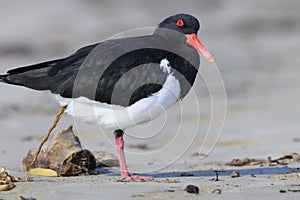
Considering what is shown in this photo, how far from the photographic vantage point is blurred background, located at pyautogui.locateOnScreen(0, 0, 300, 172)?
10.2 metres

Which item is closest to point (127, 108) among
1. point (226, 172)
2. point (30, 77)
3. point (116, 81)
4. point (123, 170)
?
point (116, 81)

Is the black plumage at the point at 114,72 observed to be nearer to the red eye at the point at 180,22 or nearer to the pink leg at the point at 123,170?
the red eye at the point at 180,22

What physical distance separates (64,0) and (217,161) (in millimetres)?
23520

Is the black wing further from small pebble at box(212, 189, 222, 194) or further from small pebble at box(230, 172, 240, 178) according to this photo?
small pebble at box(212, 189, 222, 194)

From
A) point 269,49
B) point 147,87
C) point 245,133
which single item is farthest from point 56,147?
point 269,49

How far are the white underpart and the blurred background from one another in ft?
4.25

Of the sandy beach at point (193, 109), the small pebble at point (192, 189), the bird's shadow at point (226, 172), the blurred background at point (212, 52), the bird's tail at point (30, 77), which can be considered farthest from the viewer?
the blurred background at point (212, 52)

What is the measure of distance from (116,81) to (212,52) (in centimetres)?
1492

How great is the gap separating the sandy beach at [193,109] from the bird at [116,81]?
0.62 metres

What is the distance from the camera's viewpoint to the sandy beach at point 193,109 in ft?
20.3

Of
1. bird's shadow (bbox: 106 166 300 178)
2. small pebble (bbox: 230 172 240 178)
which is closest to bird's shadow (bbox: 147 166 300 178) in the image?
bird's shadow (bbox: 106 166 300 178)

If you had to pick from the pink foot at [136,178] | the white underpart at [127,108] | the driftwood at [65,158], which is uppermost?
the white underpart at [127,108]

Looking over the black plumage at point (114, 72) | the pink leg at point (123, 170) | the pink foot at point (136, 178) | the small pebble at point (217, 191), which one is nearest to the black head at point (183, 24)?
the black plumage at point (114, 72)

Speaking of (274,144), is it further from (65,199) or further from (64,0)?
(64,0)
